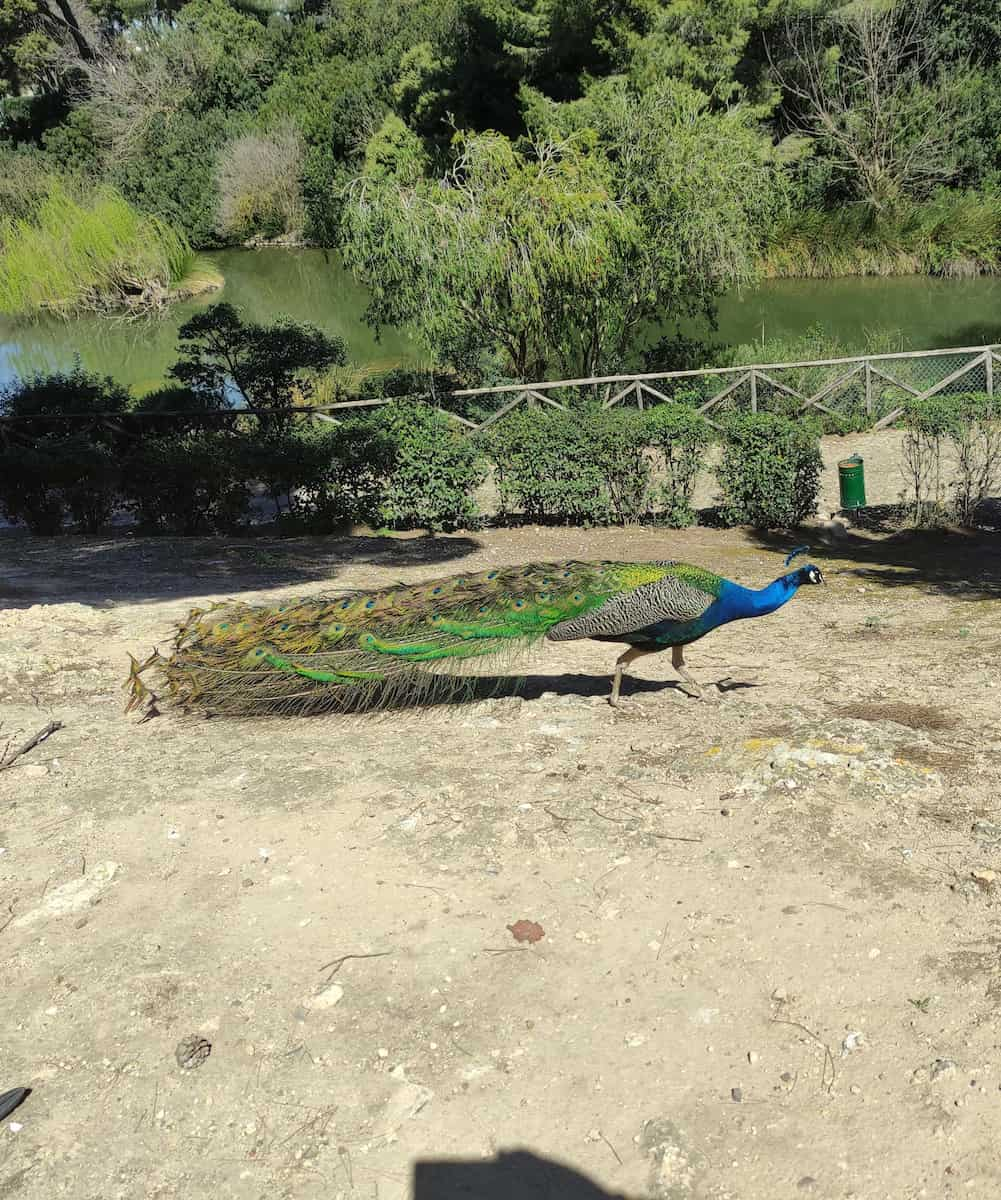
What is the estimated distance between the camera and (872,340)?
75.2 feet

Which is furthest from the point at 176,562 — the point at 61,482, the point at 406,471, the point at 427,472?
the point at 427,472

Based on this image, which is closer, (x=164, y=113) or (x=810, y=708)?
(x=810, y=708)

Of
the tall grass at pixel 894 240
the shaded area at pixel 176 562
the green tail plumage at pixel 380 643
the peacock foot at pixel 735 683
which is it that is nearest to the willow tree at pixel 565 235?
the shaded area at pixel 176 562

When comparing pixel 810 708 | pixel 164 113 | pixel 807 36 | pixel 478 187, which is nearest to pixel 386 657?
pixel 810 708

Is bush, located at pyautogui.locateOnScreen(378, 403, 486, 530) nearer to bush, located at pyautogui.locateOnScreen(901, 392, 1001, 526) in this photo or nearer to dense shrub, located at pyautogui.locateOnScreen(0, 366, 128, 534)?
dense shrub, located at pyautogui.locateOnScreen(0, 366, 128, 534)

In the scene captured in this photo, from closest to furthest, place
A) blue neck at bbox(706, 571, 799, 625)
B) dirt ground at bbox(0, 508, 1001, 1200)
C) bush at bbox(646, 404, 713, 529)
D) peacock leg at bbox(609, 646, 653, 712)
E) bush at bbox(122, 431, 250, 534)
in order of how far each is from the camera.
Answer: dirt ground at bbox(0, 508, 1001, 1200), blue neck at bbox(706, 571, 799, 625), peacock leg at bbox(609, 646, 653, 712), bush at bbox(646, 404, 713, 529), bush at bbox(122, 431, 250, 534)

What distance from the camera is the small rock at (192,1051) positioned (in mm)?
4141

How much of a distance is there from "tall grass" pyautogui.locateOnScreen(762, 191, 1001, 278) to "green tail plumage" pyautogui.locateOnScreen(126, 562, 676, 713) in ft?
88.5

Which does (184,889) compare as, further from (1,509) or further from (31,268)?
(31,268)

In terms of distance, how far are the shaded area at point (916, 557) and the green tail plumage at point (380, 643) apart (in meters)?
5.35

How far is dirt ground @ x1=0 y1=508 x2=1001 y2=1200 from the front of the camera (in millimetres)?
3768

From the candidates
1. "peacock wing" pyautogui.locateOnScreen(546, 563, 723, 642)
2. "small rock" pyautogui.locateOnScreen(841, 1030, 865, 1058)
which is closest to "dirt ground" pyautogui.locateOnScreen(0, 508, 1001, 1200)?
"small rock" pyautogui.locateOnScreen(841, 1030, 865, 1058)

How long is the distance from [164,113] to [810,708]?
49.1 meters

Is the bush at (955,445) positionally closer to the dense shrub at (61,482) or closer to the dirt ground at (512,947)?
the dirt ground at (512,947)
